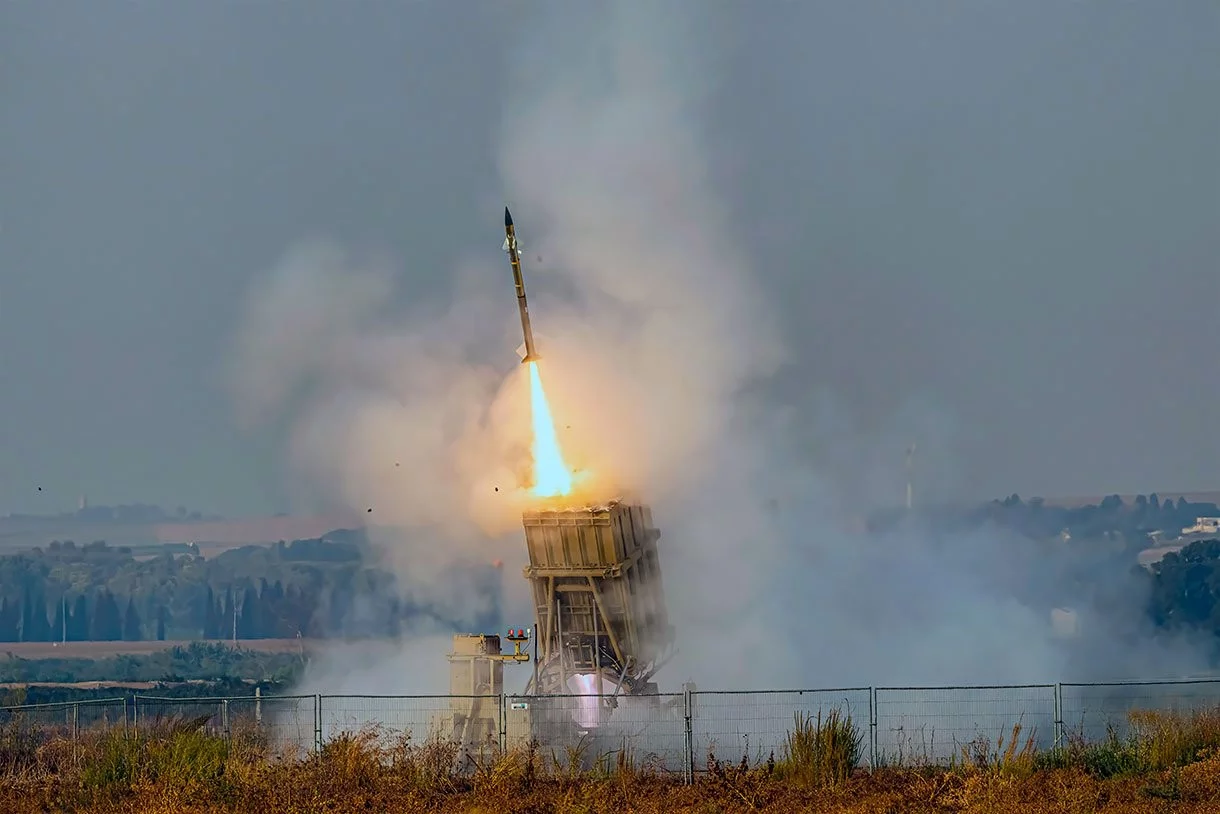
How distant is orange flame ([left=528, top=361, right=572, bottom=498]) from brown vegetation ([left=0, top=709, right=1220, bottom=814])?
24.9ft

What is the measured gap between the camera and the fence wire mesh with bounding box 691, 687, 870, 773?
2627cm

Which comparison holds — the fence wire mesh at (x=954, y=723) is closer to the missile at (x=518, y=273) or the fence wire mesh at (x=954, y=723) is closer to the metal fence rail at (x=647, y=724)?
the metal fence rail at (x=647, y=724)

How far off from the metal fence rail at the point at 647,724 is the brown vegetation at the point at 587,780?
55cm

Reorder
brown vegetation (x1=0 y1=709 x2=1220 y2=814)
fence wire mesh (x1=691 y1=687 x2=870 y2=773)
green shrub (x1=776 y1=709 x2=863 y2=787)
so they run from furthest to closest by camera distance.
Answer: fence wire mesh (x1=691 y1=687 x2=870 y2=773) < green shrub (x1=776 y1=709 x2=863 y2=787) < brown vegetation (x1=0 y1=709 x2=1220 y2=814)

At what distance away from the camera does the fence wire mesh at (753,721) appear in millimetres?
26266

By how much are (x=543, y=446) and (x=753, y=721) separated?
640 centimetres

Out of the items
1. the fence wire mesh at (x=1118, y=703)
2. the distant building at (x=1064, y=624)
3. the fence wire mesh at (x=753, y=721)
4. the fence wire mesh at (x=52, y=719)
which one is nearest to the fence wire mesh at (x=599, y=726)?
the fence wire mesh at (x=753, y=721)

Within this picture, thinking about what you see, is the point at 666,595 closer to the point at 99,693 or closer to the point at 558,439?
the point at 558,439

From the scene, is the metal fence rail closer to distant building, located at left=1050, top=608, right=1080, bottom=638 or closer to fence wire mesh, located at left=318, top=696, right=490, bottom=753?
fence wire mesh, located at left=318, top=696, right=490, bottom=753

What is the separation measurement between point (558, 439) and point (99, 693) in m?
28.7

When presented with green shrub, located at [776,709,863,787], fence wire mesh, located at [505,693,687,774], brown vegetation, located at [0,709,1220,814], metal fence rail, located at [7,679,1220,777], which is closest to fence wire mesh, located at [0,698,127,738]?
metal fence rail, located at [7,679,1220,777]

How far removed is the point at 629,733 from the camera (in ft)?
90.4

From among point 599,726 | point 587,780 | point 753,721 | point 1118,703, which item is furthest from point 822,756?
point 1118,703

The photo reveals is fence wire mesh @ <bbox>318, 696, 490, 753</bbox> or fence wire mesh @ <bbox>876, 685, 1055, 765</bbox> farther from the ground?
fence wire mesh @ <bbox>318, 696, 490, 753</bbox>
